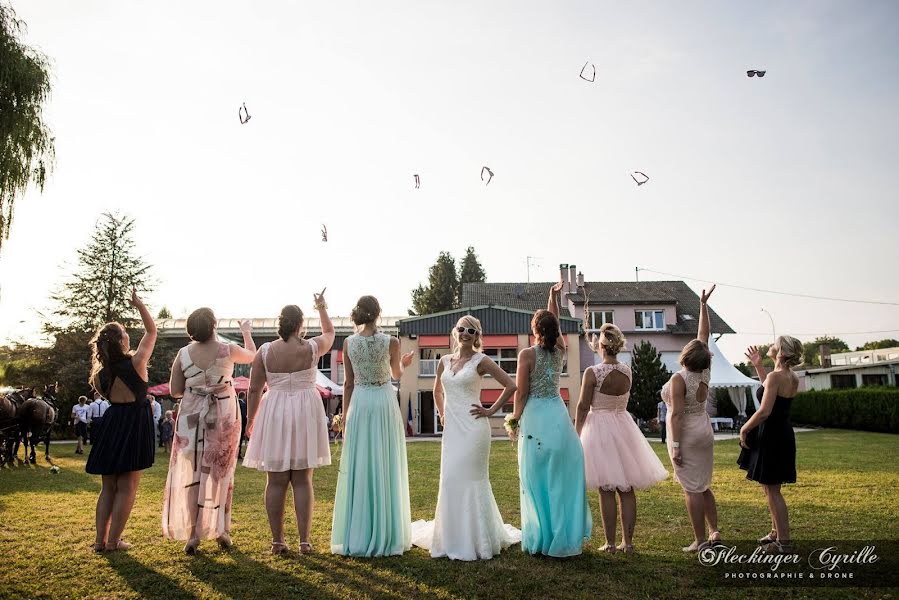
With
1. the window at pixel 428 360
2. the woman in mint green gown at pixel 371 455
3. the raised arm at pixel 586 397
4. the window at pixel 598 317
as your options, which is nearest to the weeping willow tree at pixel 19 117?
the woman in mint green gown at pixel 371 455

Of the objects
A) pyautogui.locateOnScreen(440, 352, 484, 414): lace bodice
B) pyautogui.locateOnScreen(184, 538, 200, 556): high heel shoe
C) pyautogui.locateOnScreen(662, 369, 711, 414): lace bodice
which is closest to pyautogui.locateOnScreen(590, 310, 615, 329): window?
pyautogui.locateOnScreen(662, 369, 711, 414): lace bodice

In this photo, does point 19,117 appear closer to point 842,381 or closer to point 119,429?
point 119,429

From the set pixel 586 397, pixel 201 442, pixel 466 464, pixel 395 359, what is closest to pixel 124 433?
pixel 201 442

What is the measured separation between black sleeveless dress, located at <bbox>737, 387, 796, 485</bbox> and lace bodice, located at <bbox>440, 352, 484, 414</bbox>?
2607mm

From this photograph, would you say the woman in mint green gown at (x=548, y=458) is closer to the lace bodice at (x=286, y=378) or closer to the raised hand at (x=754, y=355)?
the raised hand at (x=754, y=355)

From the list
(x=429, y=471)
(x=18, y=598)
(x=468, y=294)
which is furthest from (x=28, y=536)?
(x=468, y=294)

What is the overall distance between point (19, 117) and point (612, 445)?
15167mm

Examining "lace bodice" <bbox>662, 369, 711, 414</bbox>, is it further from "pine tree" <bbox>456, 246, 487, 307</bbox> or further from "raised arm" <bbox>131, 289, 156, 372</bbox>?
"pine tree" <bbox>456, 246, 487, 307</bbox>

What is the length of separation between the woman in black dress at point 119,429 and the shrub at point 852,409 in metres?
33.8

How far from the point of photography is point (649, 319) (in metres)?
43.3

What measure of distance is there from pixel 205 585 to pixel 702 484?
4.24m

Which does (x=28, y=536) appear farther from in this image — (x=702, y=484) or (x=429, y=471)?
(x=429, y=471)

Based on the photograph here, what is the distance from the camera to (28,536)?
265 inches

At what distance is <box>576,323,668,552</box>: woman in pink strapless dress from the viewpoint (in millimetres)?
5914
